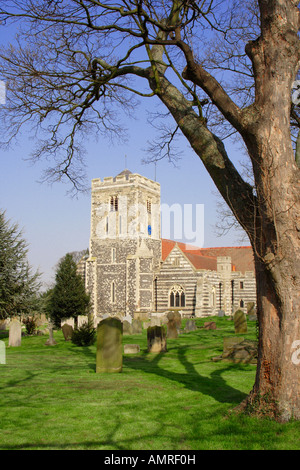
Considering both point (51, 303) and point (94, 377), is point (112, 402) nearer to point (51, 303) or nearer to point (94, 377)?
point (94, 377)

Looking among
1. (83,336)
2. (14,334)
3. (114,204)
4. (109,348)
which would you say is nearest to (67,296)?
(114,204)

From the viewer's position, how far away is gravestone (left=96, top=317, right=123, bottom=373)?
9.59 meters

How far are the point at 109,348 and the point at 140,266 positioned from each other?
32.0 metres

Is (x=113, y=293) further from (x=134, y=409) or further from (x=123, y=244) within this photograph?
(x=134, y=409)

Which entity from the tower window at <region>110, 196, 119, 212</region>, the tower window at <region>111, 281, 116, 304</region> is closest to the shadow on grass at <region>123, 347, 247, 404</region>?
the tower window at <region>111, 281, 116, 304</region>

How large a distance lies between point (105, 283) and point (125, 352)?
30.4 m

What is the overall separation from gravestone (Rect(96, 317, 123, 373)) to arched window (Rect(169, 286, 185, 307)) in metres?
29.7

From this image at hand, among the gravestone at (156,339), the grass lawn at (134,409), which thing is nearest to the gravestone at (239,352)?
the grass lawn at (134,409)

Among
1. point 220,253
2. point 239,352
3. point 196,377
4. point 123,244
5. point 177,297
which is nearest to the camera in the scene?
point 196,377

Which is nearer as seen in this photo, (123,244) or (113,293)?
(113,293)

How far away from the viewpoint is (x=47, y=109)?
866 centimetres

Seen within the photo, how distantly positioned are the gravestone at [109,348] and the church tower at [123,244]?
31.1m

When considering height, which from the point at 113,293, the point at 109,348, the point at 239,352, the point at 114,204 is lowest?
the point at 239,352

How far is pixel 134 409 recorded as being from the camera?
6.46 meters
